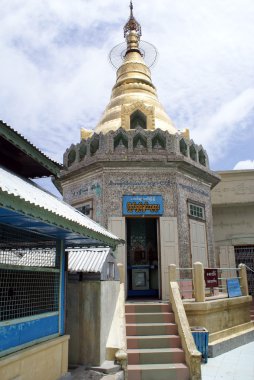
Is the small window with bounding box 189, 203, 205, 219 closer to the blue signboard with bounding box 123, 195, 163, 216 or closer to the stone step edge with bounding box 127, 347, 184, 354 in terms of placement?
the blue signboard with bounding box 123, 195, 163, 216

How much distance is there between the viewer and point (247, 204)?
17109mm

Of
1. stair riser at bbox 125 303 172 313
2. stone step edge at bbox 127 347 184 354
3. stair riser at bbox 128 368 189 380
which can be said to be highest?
stair riser at bbox 125 303 172 313

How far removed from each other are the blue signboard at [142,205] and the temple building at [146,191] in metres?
0.03

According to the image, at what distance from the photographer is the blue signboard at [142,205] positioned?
11.7 meters

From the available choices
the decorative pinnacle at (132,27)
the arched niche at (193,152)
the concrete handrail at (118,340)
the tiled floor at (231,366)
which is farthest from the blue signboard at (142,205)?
the decorative pinnacle at (132,27)

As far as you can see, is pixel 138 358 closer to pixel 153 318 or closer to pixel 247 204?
pixel 153 318

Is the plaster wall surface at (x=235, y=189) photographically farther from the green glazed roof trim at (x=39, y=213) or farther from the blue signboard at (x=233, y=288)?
the green glazed roof trim at (x=39, y=213)

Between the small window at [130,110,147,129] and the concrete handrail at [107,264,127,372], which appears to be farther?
the small window at [130,110,147,129]

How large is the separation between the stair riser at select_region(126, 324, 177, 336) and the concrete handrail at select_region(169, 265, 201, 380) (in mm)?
217

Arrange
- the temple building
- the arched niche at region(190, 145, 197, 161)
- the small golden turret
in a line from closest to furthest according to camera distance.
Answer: the temple building, the arched niche at region(190, 145, 197, 161), the small golden turret

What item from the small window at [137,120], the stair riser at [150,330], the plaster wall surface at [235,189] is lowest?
the stair riser at [150,330]

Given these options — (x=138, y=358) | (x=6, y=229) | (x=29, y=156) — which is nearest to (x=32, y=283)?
(x=6, y=229)

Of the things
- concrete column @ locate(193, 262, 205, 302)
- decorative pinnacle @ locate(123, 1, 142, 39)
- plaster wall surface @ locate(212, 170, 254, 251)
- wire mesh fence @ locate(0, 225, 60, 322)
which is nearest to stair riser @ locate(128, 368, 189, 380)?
wire mesh fence @ locate(0, 225, 60, 322)

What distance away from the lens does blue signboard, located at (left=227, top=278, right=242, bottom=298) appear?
1171 centimetres
